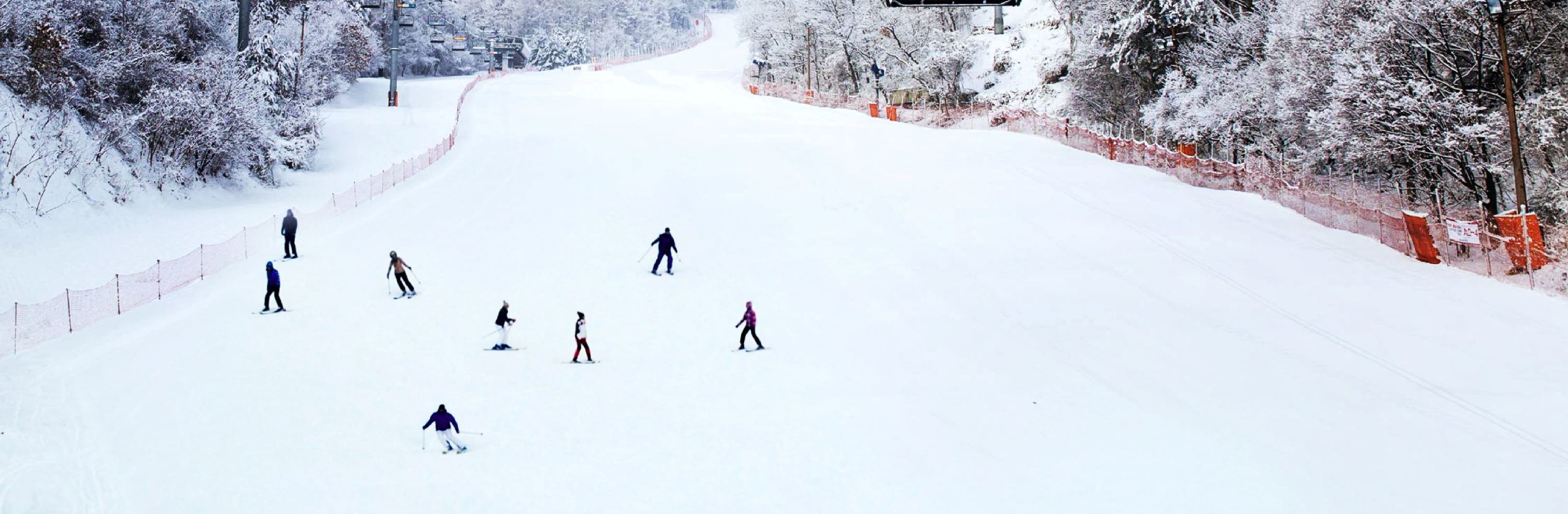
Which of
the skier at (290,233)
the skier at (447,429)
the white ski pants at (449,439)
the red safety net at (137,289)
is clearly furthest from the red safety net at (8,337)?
the white ski pants at (449,439)

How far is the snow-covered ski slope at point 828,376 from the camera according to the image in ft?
38.7

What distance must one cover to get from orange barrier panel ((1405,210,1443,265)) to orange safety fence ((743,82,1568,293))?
2 cm

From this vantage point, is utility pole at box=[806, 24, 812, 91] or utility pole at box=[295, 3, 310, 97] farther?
utility pole at box=[806, 24, 812, 91]

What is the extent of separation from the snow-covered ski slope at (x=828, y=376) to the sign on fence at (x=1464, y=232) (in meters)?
0.84

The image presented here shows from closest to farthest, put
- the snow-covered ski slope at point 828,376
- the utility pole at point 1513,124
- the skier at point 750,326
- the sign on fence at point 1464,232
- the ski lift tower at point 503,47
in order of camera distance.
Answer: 1. the snow-covered ski slope at point 828,376
2. the skier at point 750,326
3. the utility pole at point 1513,124
4. the sign on fence at point 1464,232
5. the ski lift tower at point 503,47

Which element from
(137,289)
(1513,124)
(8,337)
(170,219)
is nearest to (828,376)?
(8,337)

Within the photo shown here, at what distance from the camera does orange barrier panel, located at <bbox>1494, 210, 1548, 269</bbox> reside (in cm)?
2025

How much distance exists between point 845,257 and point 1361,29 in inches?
681

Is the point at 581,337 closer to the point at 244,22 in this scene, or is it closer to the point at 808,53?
the point at 244,22

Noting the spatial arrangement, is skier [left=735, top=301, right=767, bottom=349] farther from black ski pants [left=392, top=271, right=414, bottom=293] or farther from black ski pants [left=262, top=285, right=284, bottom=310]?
black ski pants [left=262, top=285, right=284, bottom=310]

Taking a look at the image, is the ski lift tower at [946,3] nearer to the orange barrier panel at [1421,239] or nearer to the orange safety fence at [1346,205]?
the orange barrier panel at [1421,239]

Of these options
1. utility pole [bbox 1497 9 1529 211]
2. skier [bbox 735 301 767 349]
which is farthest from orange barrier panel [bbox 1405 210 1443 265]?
skier [bbox 735 301 767 349]

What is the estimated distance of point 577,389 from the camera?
48.5ft

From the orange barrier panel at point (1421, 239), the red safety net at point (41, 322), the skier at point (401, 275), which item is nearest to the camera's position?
the red safety net at point (41, 322)
